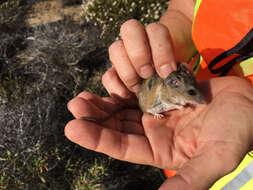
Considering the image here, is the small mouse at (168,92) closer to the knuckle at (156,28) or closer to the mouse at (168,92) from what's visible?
the mouse at (168,92)

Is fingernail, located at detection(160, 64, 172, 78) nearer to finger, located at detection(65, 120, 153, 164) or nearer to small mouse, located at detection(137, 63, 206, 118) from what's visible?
small mouse, located at detection(137, 63, 206, 118)

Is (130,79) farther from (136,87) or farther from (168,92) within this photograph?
(168,92)

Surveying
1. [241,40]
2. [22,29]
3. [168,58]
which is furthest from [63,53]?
[241,40]

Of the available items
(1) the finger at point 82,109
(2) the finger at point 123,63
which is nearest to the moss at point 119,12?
(2) the finger at point 123,63

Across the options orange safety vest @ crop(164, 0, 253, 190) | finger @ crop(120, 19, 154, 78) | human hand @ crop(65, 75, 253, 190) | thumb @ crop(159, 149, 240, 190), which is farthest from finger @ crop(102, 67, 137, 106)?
thumb @ crop(159, 149, 240, 190)

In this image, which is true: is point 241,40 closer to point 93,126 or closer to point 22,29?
point 93,126

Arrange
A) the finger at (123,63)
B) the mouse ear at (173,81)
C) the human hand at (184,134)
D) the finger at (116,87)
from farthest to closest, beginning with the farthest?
the finger at (116,87) → the finger at (123,63) → the mouse ear at (173,81) → the human hand at (184,134)

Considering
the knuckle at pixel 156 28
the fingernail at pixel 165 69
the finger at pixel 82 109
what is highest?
Result: the knuckle at pixel 156 28
